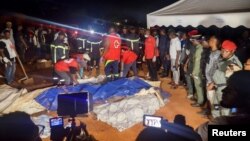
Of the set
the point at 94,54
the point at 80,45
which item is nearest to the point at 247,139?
the point at 94,54

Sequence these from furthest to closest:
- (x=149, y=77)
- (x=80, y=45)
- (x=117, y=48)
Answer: (x=80, y=45), (x=149, y=77), (x=117, y=48)

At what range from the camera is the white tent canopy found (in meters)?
7.28

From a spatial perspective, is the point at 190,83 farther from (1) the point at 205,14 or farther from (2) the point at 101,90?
(2) the point at 101,90

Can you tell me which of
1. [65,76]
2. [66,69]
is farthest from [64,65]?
[65,76]

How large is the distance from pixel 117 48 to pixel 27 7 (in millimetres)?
19910

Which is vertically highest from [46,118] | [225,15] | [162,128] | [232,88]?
[225,15]

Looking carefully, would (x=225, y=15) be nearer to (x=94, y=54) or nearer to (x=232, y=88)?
(x=232, y=88)

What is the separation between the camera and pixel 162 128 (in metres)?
3.36

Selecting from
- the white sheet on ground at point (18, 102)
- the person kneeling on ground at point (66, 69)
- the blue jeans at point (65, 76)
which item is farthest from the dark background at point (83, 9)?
the white sheet on ground at point (18, 102)

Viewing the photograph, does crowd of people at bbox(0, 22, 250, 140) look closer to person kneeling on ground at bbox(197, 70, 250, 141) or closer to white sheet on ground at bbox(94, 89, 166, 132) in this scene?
person kneeling on ground at bbox(197, 70, 250, 141)

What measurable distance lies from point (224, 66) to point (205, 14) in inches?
78.0

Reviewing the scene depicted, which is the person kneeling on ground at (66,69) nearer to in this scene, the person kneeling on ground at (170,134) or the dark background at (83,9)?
the person kneeling on ground at (170,134)

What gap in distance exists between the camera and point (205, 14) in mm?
8047

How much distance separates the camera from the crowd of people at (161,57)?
6.80 m
